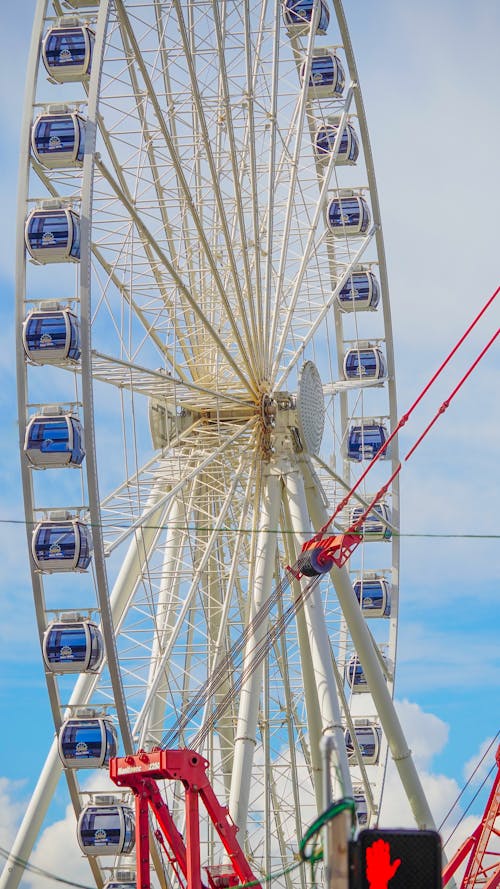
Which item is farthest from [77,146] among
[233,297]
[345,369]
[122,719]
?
[345,369]

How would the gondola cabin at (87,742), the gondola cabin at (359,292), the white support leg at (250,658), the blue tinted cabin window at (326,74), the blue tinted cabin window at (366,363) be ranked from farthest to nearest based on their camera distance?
the blue tinted cabin window at (366,363) → the gondola cabin at (359,292) → the blue tinted cabin window at (326,74) → the white support leg at (250,658) → the gondola cabin at (87,742)

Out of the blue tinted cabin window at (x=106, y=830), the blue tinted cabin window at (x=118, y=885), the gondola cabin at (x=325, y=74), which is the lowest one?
the blue tinted cabin window at (x=118, y=885)

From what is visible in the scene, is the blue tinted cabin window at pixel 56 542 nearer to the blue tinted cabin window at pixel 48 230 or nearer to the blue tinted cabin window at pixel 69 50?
the blue tinted cabin window at pixel 48 230

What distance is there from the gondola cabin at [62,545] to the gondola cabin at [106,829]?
4.41 m

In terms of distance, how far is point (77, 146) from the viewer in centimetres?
3164

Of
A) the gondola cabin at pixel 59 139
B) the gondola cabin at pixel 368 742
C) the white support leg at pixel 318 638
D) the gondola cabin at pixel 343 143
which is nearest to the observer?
the gondola cabin at pixel 59 139

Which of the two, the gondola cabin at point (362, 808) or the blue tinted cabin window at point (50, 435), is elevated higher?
the blue tinted cabin window at point (50, 435)

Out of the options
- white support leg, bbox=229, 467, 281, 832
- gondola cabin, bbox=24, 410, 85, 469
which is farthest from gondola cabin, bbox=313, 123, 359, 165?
gondola cabin, bbox=24, 410, 85, 469

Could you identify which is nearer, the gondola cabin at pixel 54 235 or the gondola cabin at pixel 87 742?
the gondola cabin at pixel 54 235

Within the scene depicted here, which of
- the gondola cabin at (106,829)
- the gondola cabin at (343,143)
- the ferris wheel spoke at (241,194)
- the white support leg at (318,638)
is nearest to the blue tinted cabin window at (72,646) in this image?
the gondola cabin at (106,829)

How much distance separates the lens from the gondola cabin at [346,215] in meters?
43.1

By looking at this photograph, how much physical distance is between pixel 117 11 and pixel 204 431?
9.39m

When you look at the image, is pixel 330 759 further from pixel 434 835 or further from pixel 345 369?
pixel 345 369

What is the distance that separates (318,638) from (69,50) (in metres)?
13.0
